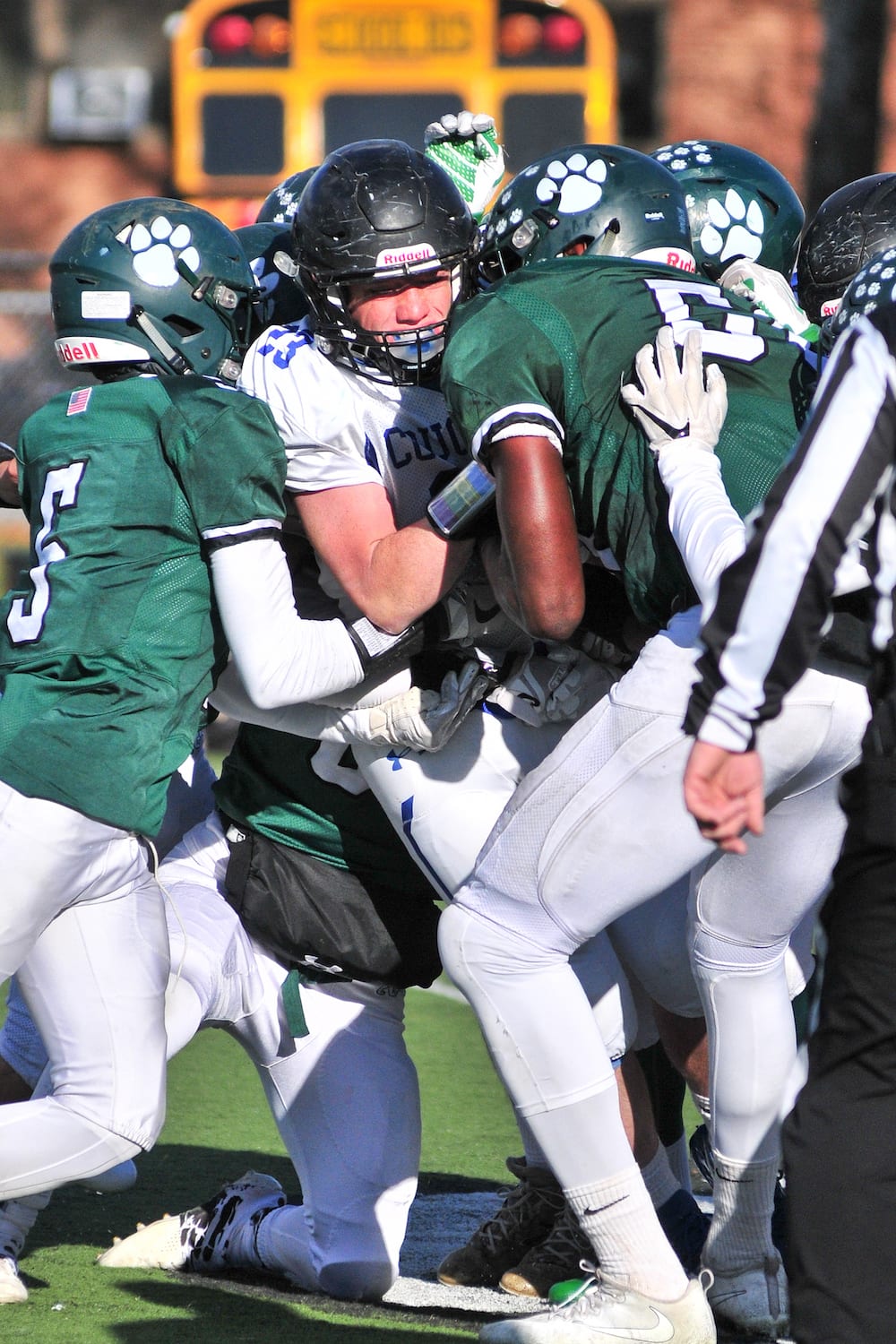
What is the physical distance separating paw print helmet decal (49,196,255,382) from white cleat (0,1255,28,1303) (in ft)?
5.35

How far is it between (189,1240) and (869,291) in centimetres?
210

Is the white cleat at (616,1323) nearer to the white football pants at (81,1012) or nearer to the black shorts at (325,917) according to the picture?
the white football pants at (81,1012)

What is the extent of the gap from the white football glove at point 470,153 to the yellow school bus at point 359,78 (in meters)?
9.46

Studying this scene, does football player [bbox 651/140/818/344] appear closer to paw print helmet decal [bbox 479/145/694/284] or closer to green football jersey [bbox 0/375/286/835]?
paw print helmet decal [bbox 479/145/694/284]

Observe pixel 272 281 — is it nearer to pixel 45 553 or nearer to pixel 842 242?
pixel 45 553

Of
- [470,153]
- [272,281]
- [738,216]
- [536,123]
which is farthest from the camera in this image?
[536,123]

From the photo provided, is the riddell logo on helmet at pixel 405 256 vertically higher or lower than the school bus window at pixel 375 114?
higher

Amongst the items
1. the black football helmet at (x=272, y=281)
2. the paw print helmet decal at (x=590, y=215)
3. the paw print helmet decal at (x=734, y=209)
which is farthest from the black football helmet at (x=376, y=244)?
the paw print helmet decal at (x=734, y=209)

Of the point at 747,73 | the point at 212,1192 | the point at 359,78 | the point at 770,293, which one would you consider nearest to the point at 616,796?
the point at 770,293

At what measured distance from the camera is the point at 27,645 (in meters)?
2.79

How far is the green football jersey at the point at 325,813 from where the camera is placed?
11.0 ft

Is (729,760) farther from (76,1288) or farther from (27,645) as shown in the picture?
(76,1288)

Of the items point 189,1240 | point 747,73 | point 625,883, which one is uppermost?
point 747,73

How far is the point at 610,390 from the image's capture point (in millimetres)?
2742
